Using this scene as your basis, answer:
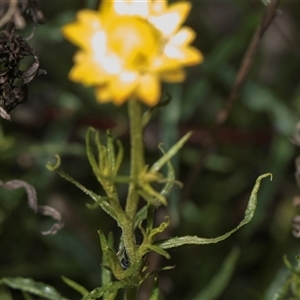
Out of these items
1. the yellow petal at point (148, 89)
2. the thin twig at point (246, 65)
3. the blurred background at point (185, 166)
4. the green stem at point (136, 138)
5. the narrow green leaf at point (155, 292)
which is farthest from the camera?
the blurred background at point (185, 166)

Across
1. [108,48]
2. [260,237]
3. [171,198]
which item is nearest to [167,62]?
[108,48]

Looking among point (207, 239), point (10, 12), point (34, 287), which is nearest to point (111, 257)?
point (207, 239)

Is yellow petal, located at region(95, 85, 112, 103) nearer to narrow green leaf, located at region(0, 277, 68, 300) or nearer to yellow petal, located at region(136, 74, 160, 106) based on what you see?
yellow petal, located at region(136, 74, 160, 106)

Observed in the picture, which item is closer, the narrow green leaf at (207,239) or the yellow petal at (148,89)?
the yellow petal at (148,89)

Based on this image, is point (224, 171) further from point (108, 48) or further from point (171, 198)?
point (108, 48)

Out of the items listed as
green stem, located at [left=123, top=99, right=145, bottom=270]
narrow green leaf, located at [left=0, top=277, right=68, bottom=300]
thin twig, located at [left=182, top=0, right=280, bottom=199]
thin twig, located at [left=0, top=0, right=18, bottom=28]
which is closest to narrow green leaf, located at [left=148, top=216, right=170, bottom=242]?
green stem, located at [left=123, top=99, right=145, bottom=270]

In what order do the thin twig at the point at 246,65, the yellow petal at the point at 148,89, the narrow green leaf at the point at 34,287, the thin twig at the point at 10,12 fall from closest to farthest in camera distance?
the yellow petal at the point at 148,89, the thin twig at the point at 10,12, the narrow green leaf at the point at 34,287, the thin twig at the point at 246,65

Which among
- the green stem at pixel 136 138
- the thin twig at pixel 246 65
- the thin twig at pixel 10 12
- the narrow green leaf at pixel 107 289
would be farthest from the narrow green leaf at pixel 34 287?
the thin twig at pixel 246 65

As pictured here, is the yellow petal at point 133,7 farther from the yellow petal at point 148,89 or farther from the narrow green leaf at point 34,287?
the narrow green leaf at point 34,287
